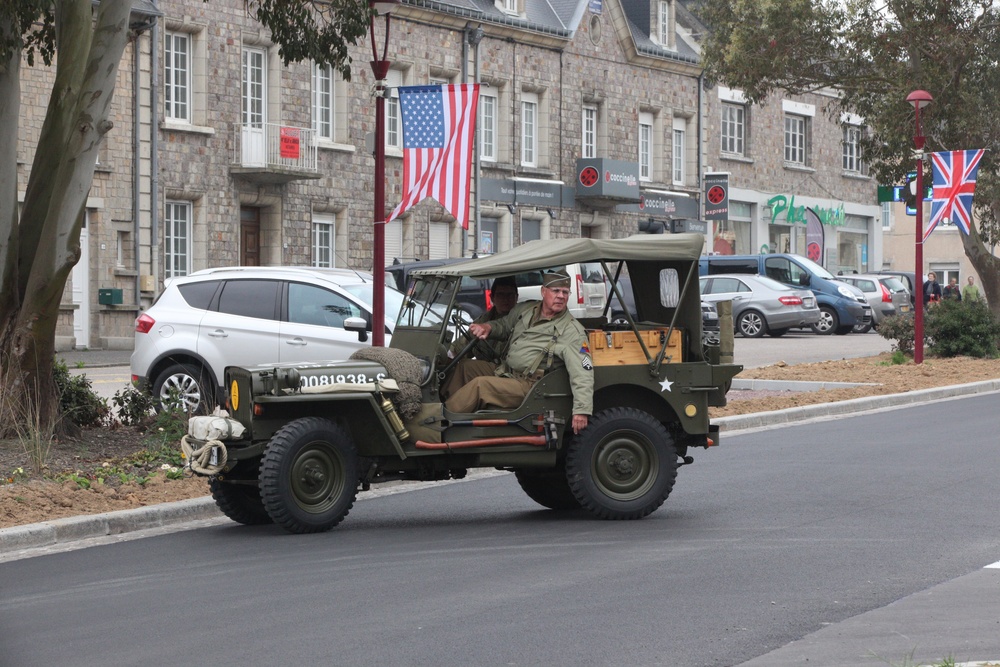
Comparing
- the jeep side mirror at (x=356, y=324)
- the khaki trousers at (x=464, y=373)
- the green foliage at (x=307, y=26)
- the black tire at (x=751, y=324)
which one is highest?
the green foliage at (x=307, y=26)

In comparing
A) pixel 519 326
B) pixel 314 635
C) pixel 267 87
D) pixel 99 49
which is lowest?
pixel 314 635

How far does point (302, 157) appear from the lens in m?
36.0

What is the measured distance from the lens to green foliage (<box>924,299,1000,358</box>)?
25594mm

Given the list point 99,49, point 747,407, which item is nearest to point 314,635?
point 99,49

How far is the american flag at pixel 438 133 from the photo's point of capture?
15.8m

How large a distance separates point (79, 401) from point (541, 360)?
5.12m

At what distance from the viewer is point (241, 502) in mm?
10156

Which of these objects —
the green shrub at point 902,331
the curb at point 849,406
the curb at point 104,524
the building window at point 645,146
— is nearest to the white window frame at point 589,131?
the building window at point 645,146

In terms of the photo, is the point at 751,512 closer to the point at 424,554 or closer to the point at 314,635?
the point at 424,554

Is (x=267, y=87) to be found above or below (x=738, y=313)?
above

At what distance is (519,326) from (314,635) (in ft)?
12.7

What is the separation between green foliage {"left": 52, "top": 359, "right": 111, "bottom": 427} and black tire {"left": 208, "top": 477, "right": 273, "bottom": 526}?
3.66m

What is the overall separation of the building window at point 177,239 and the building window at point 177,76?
1.91 m

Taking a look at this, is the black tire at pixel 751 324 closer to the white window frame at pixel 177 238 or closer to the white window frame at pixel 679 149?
the white window frame at pixel 177 238
